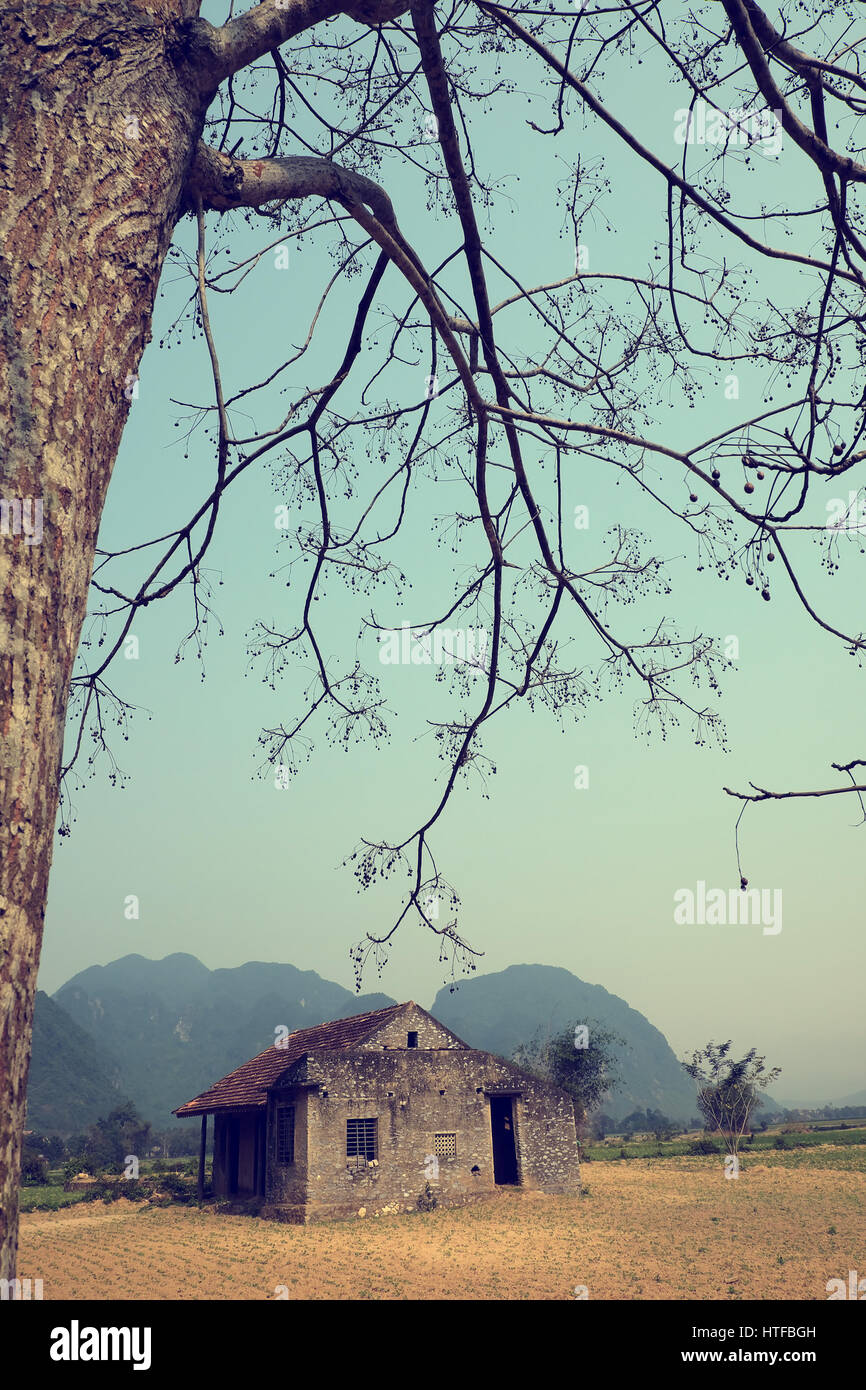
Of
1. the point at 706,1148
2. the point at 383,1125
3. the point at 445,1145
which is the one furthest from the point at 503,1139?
the point at 706,1148

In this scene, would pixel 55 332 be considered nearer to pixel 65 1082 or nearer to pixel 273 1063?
pixel 273 1063

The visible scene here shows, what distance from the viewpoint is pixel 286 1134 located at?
2462 centimetres

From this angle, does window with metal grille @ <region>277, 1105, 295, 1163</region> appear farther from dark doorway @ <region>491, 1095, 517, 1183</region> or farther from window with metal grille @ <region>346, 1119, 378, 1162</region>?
dark doorway @ <region>491, 1095, 517, 1183</region>

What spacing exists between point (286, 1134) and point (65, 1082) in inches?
5684

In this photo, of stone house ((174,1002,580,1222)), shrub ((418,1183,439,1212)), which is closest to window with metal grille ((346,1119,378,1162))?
stone house ((174,1002,580,1222))

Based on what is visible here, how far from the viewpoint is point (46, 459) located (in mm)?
2021

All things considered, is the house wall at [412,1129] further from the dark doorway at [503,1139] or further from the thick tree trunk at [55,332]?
the thick tree trunk at [55,332]

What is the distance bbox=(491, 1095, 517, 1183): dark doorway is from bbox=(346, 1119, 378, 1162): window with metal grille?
460 centimetres

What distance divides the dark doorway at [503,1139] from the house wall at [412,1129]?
0.69 m

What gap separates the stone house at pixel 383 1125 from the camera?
23.6 m

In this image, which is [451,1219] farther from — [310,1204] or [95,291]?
[95,291]

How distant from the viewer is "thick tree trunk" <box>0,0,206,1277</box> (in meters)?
1.81
